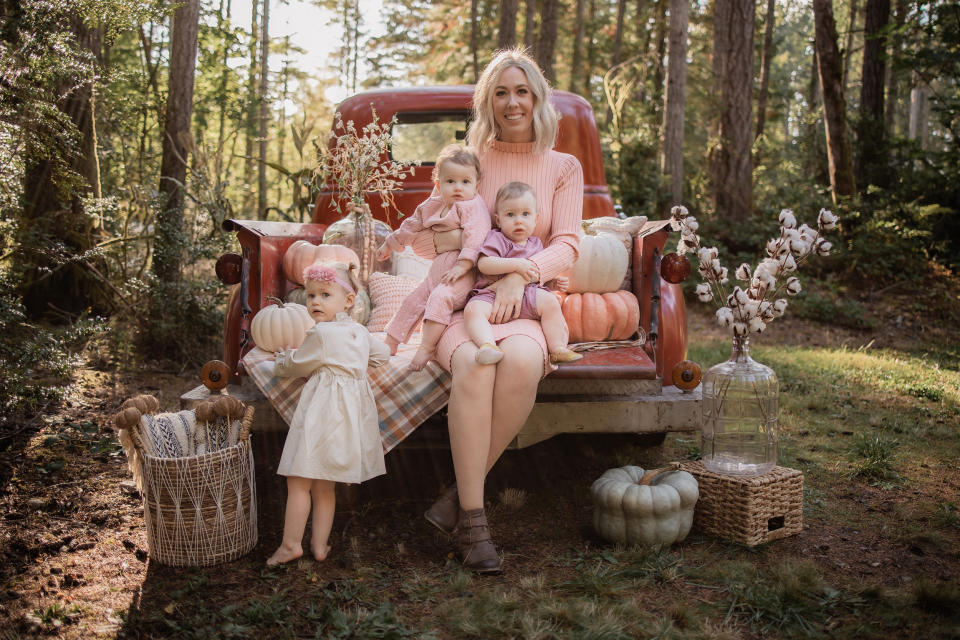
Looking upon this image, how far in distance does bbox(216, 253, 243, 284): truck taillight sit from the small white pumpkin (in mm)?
1943

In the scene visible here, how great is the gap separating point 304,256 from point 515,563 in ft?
6.06

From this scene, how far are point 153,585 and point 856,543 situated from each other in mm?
2863

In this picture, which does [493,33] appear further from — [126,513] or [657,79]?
[126,513]

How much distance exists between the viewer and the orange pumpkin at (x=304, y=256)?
379 cm

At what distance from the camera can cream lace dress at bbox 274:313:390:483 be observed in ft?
9.55

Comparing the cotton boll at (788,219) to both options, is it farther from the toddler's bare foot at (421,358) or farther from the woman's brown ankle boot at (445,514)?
the woman's brown ankle boot at (445,514)

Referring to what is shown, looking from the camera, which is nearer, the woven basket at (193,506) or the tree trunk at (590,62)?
the woven basket at (193,506)

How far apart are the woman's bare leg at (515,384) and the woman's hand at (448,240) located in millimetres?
591

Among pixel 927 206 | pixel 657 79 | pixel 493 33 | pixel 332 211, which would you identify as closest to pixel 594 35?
pixel 493 33

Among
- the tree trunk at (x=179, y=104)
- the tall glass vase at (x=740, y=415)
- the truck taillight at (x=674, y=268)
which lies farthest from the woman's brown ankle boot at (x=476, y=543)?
the tree trunk at (x=179, y=104)

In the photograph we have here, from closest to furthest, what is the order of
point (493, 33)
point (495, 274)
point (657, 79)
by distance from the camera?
1. point (495, 274)
2. point (657, 79)
3. point (493, 33)

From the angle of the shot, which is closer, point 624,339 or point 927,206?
point 624,339

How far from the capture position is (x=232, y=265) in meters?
3.62

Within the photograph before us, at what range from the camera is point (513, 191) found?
3318 millimetres
